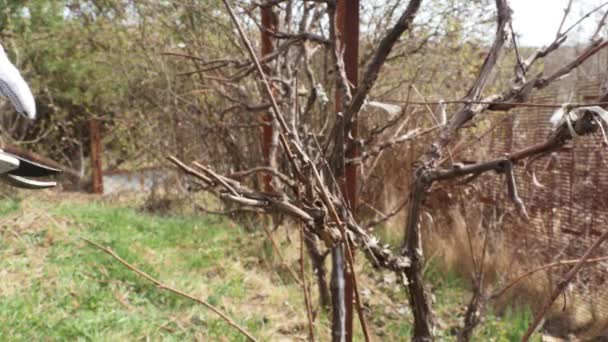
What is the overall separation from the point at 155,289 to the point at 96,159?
5.46 meters

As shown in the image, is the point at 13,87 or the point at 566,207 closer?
the point at 13,87

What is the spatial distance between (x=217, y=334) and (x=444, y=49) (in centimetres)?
310

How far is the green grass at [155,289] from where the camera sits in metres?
2.71

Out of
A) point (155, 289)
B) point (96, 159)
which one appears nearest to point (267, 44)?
point (155, 289)

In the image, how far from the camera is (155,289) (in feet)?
10.5

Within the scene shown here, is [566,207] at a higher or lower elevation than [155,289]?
higher

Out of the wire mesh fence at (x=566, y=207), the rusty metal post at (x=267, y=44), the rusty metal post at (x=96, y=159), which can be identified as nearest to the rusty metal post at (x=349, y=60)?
the rusty metal post at (x=267, y=44)

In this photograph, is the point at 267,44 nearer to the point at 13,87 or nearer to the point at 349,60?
the point at 349,60

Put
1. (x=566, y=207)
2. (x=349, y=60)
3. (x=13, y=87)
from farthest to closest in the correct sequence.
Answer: (x=566, y=207) < (x=349, y=60) < (x=13, y=87)

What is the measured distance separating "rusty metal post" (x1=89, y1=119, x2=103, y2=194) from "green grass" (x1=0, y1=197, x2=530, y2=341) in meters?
3.27

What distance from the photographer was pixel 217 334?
8.84ft

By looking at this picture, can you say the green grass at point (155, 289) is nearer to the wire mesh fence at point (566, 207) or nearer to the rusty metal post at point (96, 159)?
the wire mesh fence at point (566, 207)

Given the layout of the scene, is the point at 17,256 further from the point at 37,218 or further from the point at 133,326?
the point at 133,326

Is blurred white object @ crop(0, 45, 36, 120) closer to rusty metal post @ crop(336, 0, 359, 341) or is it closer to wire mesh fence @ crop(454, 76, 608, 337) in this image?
rusty metal post @ crop(336, 0, 359, 341)
